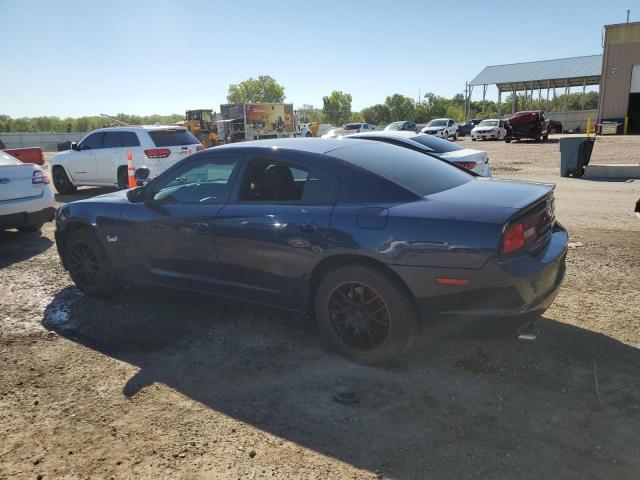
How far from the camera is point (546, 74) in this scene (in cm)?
4734

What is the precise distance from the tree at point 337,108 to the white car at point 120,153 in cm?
8290

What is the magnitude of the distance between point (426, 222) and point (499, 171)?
1341cm

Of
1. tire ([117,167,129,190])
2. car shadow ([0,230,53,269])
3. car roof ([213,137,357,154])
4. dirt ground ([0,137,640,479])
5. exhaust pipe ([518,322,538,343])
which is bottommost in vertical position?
dirt ground ([0,137,640,479])

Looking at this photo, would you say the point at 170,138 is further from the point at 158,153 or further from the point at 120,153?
the point at 120,153

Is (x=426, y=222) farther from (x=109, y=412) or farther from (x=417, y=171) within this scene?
(x=109, y=412)

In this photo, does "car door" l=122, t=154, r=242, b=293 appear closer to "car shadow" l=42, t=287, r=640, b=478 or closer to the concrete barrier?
"car shadow" l=42, t=287, r=640, b=478

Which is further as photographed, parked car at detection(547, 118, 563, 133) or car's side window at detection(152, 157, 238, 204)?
parked car at detection(547, 118, 563, 133)

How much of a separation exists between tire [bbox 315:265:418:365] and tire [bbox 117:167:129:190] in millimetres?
Answer: 9152

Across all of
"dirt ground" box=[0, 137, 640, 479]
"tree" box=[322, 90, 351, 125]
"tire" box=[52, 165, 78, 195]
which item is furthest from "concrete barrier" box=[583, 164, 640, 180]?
"tree" box=[322, 90, 351, 125]

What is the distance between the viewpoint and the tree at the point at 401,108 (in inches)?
2692

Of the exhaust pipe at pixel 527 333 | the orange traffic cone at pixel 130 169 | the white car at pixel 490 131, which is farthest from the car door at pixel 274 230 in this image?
the white car at pixel 490 131

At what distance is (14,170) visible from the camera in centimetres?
727

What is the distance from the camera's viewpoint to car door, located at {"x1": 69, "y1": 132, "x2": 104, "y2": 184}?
1195cm

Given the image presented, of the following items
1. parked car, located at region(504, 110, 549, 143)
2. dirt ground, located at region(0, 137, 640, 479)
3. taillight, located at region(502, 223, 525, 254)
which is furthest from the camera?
parked car, located at region(504, 110, 549, 143)
